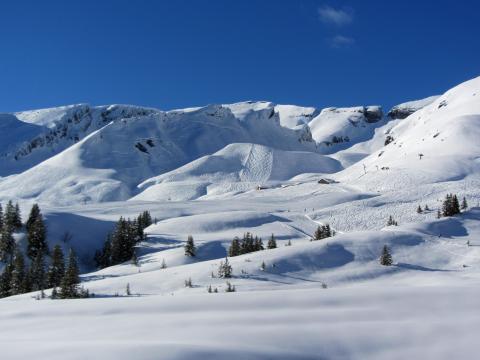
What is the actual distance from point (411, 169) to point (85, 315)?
83877mm

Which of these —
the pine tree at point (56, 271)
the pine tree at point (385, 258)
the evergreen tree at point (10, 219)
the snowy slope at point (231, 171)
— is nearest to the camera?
the pine tree at point (385, 258)

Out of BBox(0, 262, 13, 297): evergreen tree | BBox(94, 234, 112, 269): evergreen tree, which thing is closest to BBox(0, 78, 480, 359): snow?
BBox(94, 234, 112, 269): evergreen tree

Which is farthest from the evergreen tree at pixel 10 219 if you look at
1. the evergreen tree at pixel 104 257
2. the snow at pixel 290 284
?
the evergreen tree at pixel 104 257

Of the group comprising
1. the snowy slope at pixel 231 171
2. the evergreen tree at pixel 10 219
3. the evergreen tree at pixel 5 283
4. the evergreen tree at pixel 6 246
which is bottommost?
the evergreen tree at pixel 5 283

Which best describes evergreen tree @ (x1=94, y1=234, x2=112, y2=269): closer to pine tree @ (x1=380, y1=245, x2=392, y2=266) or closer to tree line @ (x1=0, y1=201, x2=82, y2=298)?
tree line @ (x1=0, y1=201, x2=82, y2=298)

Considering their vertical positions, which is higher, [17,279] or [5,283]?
[17,279]

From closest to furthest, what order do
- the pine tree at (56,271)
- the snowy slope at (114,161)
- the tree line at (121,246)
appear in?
the pine tree at (56,271) < the tree line at (121,246) < the snowy slope at (114,161)

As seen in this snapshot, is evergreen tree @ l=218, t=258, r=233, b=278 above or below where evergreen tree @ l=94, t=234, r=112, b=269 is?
below

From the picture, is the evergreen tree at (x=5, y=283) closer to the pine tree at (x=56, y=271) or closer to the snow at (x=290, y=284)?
the pine tree at (x=56, y=271)

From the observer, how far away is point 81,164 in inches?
6437

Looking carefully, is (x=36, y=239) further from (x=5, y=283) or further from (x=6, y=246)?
(x=5, y=283)

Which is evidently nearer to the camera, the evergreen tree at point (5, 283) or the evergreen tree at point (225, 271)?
the evergreen tree at point (225, 271)

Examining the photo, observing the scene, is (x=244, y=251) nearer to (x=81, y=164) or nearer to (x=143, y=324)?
(x=143, y=324)

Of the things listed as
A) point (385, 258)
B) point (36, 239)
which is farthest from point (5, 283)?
point (385, 258)
